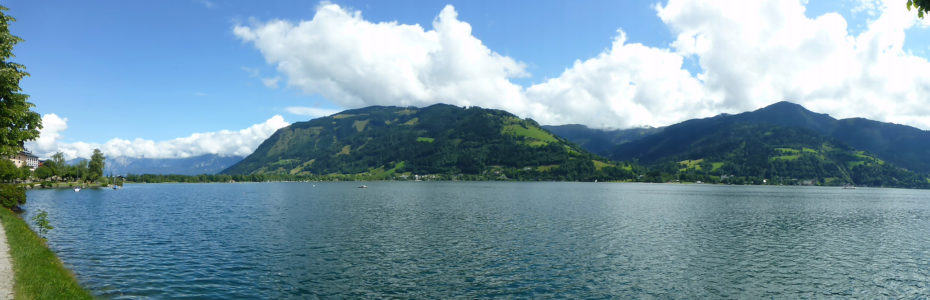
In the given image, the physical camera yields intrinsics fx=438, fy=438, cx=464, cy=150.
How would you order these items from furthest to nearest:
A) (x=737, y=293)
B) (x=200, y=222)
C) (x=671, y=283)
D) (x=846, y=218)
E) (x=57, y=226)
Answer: (x=846, y=218) < (x=200, y=222) < (x=57, y=226) < (x=671, y=283) < (x=737, y=293)

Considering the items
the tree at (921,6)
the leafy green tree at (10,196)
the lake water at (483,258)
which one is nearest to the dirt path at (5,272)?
the lake water at (483,258)

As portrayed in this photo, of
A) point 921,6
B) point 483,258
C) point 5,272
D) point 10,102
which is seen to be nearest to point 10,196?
point 10,102

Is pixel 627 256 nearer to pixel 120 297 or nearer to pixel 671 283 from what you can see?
pixel 671 283

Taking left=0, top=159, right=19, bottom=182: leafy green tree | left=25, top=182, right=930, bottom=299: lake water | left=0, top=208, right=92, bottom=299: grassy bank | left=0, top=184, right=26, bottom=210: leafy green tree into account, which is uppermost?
left=0, top=159, right=19, bottom=182: leafy green tree

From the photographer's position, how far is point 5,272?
2836 cm

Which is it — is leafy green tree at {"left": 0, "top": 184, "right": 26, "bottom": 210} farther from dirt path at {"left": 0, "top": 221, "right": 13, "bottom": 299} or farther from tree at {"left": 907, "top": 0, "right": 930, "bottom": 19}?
tree at {"left": 907, "top": 0, "right": 930, "bottom": 19}

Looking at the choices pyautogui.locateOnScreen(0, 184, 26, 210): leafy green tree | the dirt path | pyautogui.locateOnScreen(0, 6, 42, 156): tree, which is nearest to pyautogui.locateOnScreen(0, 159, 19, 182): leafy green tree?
pyautogui.locateOnScreen(0, 184, 26, 210): leafy green tree

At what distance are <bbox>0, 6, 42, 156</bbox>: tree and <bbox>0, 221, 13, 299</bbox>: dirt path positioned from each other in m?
9.53

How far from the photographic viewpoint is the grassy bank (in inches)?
993

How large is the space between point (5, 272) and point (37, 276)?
6.32 feet

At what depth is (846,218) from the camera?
309 feet

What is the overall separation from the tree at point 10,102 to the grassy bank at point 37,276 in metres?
9.59

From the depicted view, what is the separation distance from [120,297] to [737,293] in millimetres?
45094

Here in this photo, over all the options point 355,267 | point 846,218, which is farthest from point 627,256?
point 846,218
